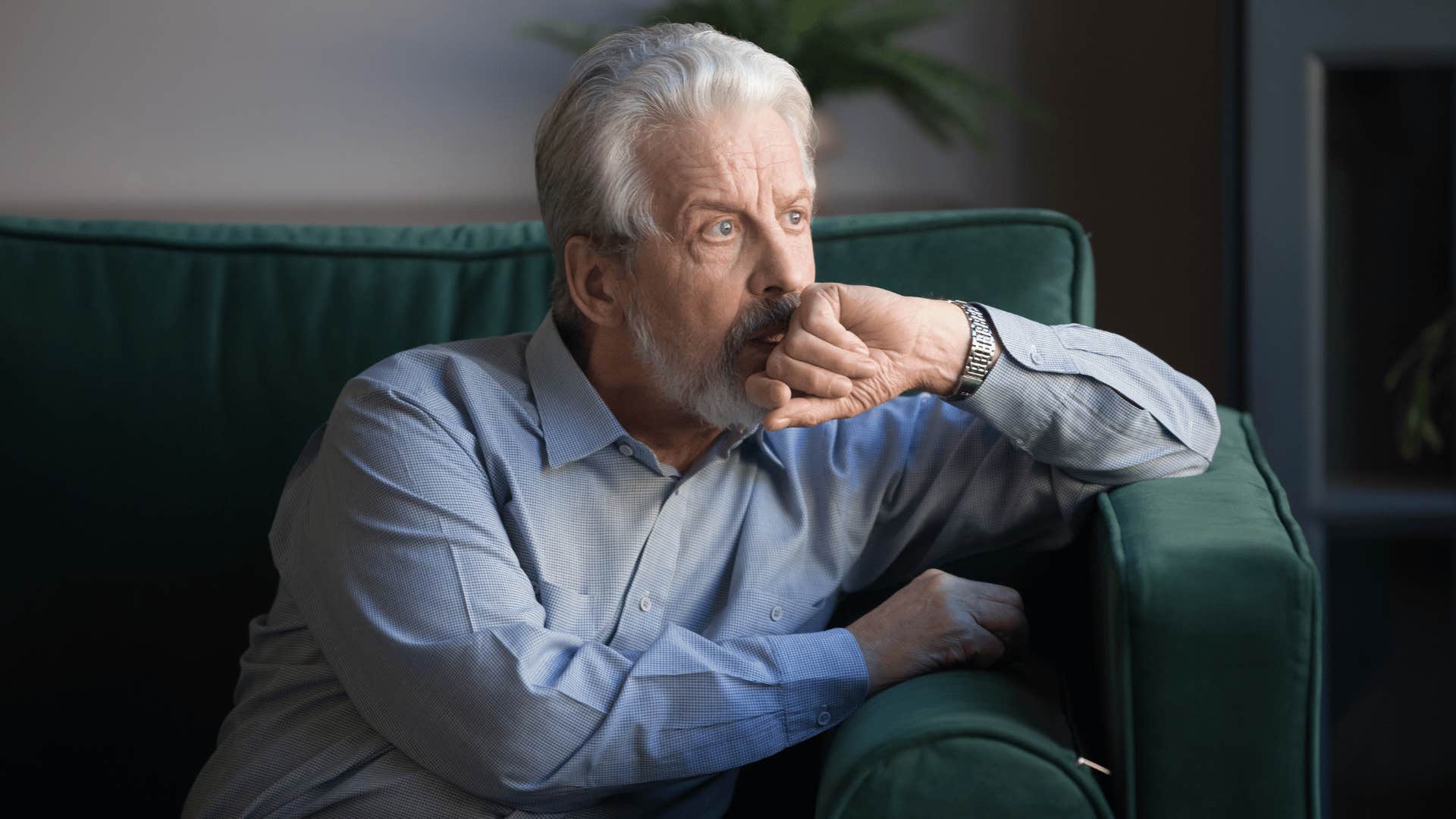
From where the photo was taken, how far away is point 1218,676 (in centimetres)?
93

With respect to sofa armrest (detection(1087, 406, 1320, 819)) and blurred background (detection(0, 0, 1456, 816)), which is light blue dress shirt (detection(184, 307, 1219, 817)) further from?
blurred background (detection(0, 0, 1456, 816))

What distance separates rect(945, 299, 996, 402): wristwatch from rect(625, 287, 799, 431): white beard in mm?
169

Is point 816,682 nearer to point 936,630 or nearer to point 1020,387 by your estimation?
point 936,630

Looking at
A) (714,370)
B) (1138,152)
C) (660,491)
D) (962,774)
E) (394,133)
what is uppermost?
(394,133)

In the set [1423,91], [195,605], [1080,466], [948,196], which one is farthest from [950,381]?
[948,196]

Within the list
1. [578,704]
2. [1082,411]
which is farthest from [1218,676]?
[578,704]

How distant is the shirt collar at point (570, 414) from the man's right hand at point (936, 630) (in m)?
0.30

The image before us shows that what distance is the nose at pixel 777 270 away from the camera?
121cm

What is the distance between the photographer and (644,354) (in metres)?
1.25

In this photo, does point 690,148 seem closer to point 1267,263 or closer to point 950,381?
point 950,381

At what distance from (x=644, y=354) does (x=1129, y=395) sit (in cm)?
46

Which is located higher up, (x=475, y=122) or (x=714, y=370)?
(x=475, y=122)

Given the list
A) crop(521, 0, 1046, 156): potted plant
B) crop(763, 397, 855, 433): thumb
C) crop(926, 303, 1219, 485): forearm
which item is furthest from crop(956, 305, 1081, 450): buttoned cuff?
crop(521, 0, 1046, 156): potted plant

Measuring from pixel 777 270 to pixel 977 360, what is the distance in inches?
8.1
